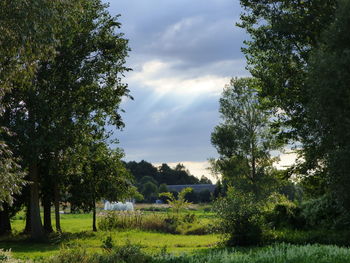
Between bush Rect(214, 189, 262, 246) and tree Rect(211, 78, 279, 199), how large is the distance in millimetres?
31826

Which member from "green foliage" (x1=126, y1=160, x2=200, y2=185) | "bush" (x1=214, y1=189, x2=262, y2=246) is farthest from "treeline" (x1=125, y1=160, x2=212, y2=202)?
"bush" (x1=214, y1=189, x2=262, y2=246)

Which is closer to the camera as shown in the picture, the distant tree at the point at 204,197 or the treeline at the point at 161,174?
the distant tree at the point at 204,197

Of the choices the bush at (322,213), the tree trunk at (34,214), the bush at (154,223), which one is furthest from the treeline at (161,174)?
the bush at (322,213)

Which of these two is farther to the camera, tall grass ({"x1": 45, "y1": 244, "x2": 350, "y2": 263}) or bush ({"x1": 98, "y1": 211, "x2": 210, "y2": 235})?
bush ({"x1": 98, "y1": 211, "x2": 210, "y2": 235})

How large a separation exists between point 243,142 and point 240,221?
36.2 meters

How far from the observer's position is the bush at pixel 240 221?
59.8 ft

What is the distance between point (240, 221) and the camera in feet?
60.3

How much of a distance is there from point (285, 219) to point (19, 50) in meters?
13.5

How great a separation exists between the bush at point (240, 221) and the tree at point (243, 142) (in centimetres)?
3183

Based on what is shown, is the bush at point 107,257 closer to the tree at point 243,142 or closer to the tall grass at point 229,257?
the tall grass at point 229,257

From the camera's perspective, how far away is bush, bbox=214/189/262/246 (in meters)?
18.2

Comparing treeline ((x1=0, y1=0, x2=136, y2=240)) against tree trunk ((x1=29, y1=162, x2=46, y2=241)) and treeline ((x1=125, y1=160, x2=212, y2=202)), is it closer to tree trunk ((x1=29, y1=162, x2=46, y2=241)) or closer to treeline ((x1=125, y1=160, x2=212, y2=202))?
tree trunk ((x1=29, y1=162, x2=46, y2=241))

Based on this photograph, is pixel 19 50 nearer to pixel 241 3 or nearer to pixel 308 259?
pixel 308 259

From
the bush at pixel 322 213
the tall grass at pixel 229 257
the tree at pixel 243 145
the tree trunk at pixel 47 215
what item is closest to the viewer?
the tall grass at pixel 229 257
